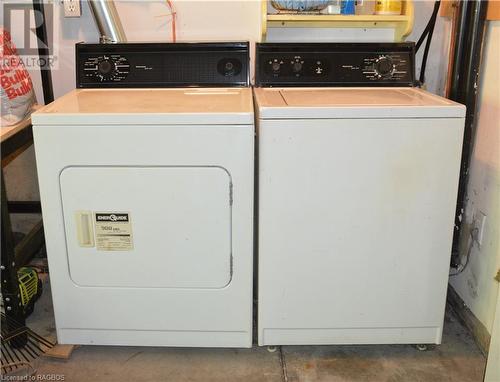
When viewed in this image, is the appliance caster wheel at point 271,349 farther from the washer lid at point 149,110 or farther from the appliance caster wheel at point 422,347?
the washer lid at point 149,110

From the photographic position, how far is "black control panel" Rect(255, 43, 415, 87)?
83.8 inches

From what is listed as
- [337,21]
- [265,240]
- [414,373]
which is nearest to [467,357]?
[414,373]

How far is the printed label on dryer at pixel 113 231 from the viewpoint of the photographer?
1769 millimetres

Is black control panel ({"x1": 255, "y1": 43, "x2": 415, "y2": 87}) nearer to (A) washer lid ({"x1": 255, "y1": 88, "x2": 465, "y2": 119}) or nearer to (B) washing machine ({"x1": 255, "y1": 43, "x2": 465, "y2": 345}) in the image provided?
(B) washing machine ({"x1": 255, "y1": 43, "x2": 465, "y2": 345})

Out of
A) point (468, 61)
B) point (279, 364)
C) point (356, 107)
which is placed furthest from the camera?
point (468, 61)

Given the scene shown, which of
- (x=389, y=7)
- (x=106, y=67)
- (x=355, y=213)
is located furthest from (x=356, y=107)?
(x=106, y=67)

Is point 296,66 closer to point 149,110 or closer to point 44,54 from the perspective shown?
point 149,110

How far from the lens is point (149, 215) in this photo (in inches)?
69.5

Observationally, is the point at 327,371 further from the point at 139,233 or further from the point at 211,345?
the point at 139,233

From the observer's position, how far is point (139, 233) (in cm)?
179

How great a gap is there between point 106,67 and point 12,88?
0.38 m


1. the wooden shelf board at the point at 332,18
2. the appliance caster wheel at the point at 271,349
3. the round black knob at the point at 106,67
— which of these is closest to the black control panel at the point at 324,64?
the wooden shelf board at the point at 332,18

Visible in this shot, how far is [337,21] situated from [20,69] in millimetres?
1298

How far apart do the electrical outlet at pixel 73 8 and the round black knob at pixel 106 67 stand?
37cm
